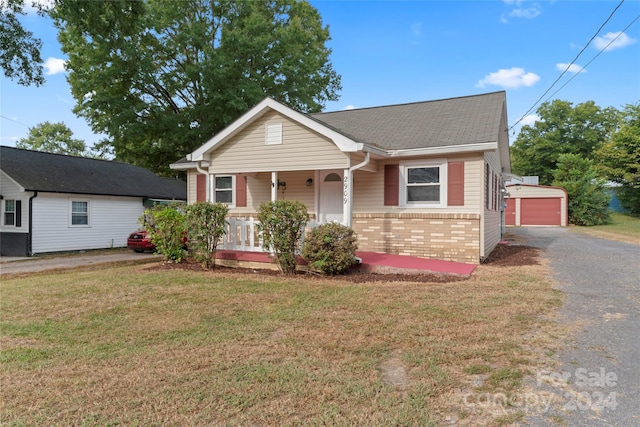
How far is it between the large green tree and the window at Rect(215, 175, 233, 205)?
766 centimetres

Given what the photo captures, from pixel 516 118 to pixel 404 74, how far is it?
188 inches

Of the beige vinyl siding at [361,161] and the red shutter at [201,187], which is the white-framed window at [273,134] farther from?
the red shutter at [201,187]

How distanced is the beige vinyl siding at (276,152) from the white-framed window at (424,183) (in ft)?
6.50

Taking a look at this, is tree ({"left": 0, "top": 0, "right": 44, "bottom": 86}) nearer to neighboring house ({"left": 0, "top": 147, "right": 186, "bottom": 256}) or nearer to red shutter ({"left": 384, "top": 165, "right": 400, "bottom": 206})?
neighboring house ({"left": 0, "top": 147, "right": 186, "bottom": 256})

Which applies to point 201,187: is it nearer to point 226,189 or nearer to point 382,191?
point 226,189

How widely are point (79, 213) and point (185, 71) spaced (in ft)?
29.8

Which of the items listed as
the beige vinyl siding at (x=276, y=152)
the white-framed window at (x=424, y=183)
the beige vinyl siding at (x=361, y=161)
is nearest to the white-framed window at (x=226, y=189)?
the beige vinyl siding at (x=276, y=152)

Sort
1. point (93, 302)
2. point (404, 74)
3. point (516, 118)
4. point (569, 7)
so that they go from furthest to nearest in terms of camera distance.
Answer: point (404, 74)
point (516, 118)
point (569, 7)
point (93, 302)

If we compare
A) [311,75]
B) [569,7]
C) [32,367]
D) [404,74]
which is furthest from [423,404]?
[311,75]

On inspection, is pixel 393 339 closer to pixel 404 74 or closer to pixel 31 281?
pixel 31 281

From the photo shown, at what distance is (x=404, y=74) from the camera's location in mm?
15812

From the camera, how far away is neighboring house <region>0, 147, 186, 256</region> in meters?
14.9

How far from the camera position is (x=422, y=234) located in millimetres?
9703

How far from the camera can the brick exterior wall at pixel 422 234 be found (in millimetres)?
9211
